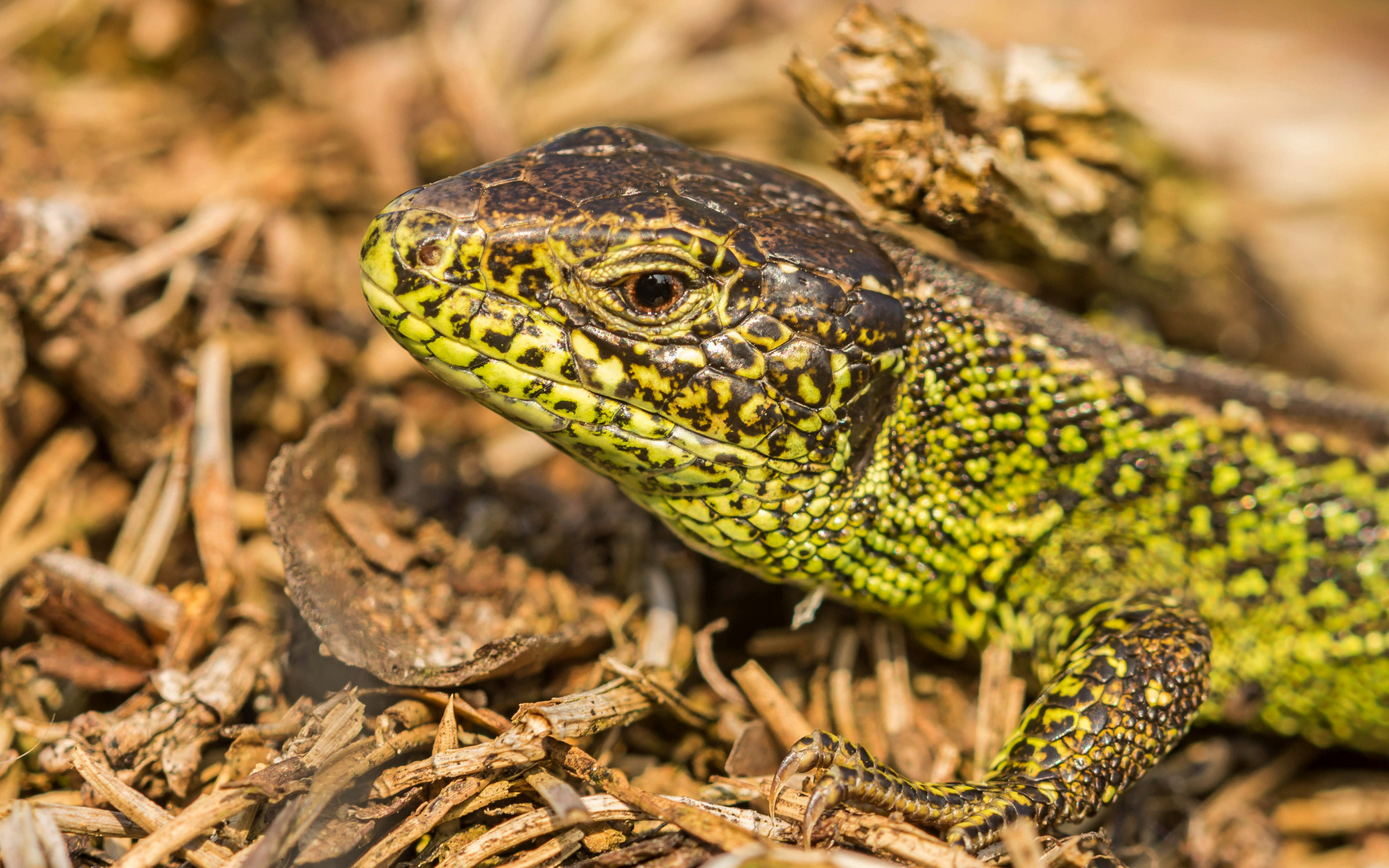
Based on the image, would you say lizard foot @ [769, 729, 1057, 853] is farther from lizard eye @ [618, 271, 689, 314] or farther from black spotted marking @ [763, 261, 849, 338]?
lizard eye @ [618, 271, 689, 314]

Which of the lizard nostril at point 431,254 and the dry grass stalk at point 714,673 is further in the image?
the dry grass stalk at point 714,673

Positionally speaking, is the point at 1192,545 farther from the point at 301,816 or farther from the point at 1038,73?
the point at 301,816

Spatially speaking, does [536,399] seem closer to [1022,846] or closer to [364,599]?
[364,599]

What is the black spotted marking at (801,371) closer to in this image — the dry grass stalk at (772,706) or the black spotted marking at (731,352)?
the black spotted marking at (731,352)

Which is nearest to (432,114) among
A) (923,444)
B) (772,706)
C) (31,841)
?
(923,444)

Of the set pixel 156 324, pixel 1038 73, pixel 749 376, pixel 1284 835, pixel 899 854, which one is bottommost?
pixel 1284 835

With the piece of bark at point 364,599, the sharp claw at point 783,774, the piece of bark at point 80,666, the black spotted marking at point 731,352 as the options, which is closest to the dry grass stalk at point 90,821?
the piece of bark at point 80,666

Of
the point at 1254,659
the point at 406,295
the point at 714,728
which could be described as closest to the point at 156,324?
the point at 406,295

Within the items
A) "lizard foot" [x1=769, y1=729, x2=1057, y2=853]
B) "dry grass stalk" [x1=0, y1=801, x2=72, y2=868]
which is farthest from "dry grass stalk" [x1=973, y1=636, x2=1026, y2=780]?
"dry grass stalk" [x1=0, y1=801, x2=72, y2=868]
